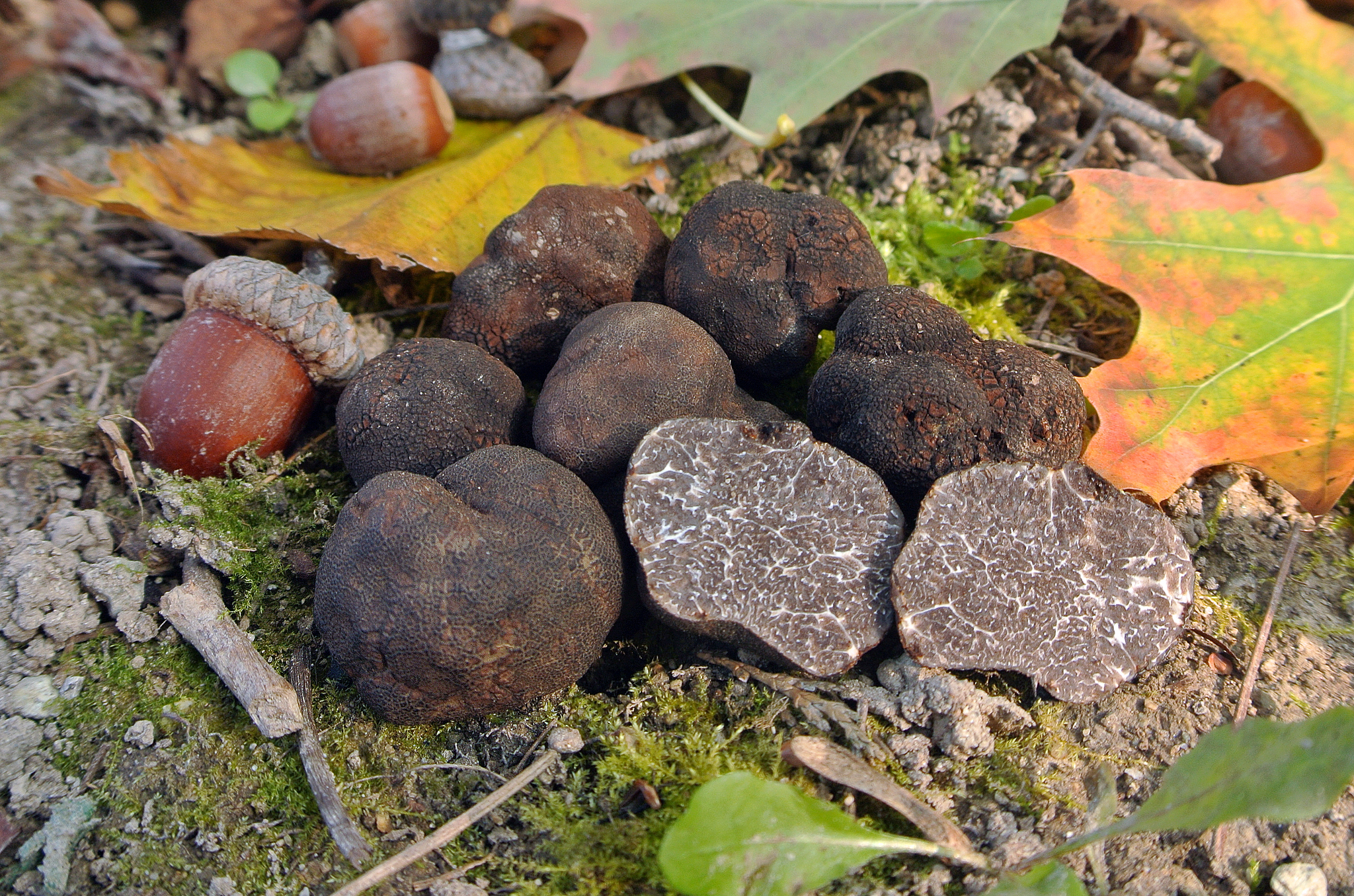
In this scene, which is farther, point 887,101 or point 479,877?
point 887,101

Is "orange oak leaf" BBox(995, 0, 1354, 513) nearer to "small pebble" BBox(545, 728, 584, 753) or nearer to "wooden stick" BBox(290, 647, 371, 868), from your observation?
"small pebble" BBox(545, 728, 584, 753)

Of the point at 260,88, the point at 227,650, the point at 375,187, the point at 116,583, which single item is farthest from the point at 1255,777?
the point at 260,88

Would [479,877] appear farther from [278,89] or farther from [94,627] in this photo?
[278,89]

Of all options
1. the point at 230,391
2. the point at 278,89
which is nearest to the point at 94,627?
the point at 230,391

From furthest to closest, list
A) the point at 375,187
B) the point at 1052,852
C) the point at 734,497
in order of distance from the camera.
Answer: the point at 375,187 < the point at 734,497 < the point at 1052,852

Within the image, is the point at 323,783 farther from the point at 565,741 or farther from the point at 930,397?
the point at 930,397

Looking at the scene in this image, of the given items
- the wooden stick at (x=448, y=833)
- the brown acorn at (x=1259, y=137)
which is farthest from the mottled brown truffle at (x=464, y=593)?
the brown acorn at (x=1259, y=137)

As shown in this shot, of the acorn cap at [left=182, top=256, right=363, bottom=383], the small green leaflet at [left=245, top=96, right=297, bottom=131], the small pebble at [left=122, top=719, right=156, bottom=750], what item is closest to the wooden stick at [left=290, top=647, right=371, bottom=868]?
the small pebble at [left=122, top=719, right=156, bottom=750]
